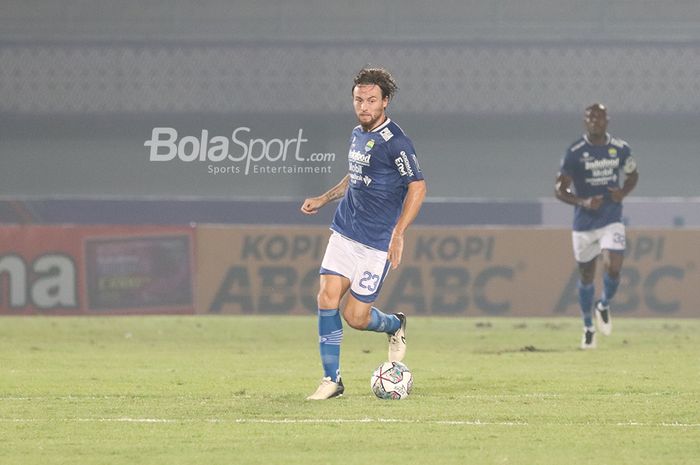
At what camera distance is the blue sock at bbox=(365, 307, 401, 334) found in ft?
32.3

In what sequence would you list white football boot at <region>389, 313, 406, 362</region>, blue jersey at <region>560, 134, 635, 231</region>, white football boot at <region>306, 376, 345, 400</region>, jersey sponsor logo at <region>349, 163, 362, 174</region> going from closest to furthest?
white football boot at <region>306, 376, 345, 400</region>
jersey sponsor logo at <region>349, 163, 362, 174</region>
white football boot at <region>389, 313, 406, 362</region>
blue jersey at <region>560, 134, 635, 231</region>

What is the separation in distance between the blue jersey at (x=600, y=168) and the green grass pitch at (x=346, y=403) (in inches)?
52.7

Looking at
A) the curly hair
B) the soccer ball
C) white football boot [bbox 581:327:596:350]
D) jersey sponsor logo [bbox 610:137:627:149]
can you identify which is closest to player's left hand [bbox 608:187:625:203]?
jersey sponsor logo [bbox 610:137:627:149]

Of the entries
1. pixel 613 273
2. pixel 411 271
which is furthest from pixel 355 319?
pixel 411 271

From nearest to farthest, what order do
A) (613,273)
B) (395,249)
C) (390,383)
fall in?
(395,249) → (390,383) → (613,273)

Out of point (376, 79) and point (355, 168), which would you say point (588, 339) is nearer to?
point (355, 168)

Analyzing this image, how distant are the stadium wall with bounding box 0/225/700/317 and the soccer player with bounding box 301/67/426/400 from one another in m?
9.65

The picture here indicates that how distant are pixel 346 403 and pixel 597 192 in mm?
6315

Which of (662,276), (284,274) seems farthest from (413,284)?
(662,276)

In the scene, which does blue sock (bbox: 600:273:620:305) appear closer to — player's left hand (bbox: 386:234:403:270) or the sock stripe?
the sock stripe

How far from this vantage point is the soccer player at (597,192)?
14609 mm

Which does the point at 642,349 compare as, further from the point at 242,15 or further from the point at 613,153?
the point at 242,15

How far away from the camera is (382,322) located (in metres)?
9.95

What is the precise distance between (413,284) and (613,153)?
17.2 feet
